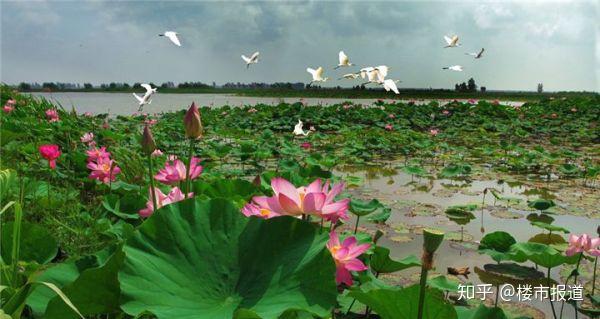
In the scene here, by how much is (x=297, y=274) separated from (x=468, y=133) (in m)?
7.18

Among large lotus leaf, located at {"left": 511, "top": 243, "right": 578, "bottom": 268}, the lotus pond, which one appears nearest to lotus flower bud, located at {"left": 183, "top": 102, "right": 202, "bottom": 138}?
the lotus pond

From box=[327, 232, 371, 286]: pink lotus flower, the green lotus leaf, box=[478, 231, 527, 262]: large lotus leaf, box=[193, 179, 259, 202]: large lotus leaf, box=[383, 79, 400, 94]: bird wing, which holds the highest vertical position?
box=[383, 79, 400, 94]: bird wing

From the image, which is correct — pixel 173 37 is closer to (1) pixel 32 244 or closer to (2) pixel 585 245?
(1) pixel 32 244

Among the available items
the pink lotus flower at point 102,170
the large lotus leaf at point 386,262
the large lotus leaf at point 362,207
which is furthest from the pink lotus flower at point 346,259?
the pink lotus flower at point 102,170

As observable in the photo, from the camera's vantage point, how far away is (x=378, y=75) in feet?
4.66

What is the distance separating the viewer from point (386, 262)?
4.74 feet

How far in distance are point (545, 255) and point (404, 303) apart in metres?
1.09

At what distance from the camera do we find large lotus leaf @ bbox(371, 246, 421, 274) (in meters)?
1.39

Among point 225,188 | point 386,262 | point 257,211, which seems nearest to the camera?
point 257,211

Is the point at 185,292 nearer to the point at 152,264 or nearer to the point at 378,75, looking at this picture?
the point at 152,264

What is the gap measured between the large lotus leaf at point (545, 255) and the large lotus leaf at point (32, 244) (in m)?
1.55

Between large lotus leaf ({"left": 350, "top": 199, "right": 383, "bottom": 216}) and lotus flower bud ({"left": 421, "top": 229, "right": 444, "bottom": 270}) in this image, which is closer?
lotus flower bud ({"left": 421, "top": 229, "right": 444, "bottom": 270})

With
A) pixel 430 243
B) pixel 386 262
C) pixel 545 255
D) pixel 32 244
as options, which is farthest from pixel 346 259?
pixel 545 255

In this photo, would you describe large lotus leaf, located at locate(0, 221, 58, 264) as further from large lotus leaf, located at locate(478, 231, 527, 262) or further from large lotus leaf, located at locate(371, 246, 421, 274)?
large lotus leaf, located at locate(478, 231, 527, 262)
